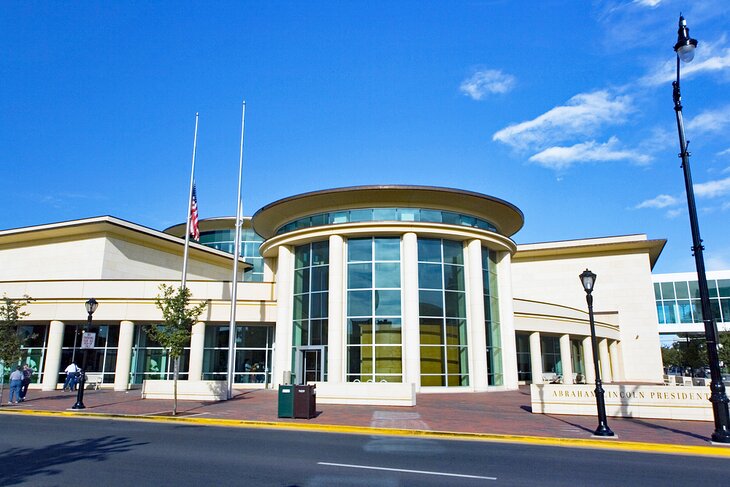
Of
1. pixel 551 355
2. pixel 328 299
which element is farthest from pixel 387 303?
pixel 551 355

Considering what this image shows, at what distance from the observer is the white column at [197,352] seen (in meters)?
29.4

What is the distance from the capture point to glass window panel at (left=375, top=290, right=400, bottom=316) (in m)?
27.6

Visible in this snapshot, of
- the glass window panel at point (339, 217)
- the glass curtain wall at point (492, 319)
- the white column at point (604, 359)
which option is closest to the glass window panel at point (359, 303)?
the glass window panel at point (339, 217)

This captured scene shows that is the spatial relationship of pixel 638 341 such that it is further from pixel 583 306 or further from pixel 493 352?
pixel 493 352

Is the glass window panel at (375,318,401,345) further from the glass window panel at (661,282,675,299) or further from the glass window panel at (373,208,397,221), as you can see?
the glass window panel at (661,282,675,299)

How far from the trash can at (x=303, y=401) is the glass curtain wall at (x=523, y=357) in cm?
A: 2408

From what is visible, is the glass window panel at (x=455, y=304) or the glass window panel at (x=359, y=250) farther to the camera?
the glass window panel at (x=359, y=250)

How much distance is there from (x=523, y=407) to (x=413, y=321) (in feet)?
26.4

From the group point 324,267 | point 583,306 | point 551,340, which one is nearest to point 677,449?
point 324,267

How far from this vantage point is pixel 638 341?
46344mm

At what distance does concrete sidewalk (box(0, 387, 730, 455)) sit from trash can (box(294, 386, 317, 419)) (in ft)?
1.28

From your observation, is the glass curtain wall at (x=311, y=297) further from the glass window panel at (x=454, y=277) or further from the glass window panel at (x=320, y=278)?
the glass window panel at (x=454, y=277)

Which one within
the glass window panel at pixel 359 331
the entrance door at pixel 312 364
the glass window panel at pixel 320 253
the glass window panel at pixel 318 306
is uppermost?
the glass window panel at pixel 320 253

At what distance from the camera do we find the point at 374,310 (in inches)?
1087
